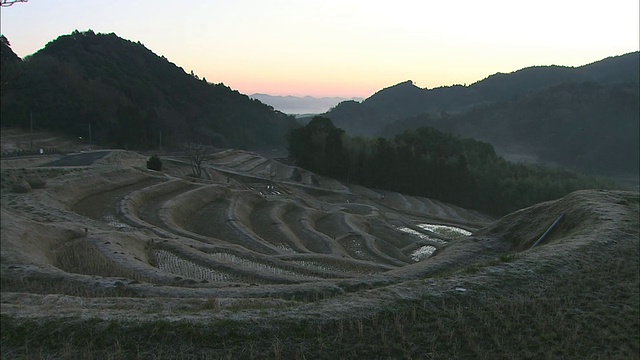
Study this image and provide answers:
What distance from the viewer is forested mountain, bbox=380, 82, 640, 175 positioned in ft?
444

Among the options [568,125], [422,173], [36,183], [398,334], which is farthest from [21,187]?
[568,125]

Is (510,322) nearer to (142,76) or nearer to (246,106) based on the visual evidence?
(142,76)

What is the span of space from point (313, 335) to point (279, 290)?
12.4 ft

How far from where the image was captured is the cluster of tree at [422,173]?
7144 cm

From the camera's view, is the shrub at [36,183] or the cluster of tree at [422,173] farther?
the cluster of tree at [422,173]

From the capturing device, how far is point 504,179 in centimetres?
7456

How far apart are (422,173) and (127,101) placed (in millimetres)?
51931

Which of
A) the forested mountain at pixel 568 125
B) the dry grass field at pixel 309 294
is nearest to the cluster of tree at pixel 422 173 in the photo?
the dry grass field at pixel 309 294

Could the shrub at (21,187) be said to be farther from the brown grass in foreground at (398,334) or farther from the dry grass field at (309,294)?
the brown grass in foreground at (398,334)

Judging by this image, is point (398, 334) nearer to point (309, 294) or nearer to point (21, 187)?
point (309, 294)

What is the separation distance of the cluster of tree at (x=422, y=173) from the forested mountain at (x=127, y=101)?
25827mm

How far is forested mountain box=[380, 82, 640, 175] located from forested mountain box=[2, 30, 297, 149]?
7264cm

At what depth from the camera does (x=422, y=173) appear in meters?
71.9

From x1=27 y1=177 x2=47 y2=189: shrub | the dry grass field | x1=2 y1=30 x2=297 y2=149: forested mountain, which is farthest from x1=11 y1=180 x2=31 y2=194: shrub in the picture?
x1=2 y1=30 x2=297 y2=149: forested mountain
